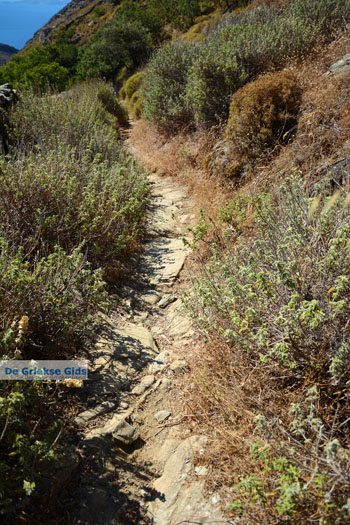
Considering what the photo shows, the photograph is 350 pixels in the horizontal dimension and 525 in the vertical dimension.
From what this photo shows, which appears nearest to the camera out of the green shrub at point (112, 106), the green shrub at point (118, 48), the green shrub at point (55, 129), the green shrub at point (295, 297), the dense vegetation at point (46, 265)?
the dense vegetation at point (46, 265)

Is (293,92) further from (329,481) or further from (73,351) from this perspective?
(329,481)

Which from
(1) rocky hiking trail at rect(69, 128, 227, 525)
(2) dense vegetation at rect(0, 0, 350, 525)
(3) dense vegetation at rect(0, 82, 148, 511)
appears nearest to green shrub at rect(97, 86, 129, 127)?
(2) dense vegetation at rect(0, 0, 350, 525)

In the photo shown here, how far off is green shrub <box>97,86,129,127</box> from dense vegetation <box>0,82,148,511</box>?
300 inches

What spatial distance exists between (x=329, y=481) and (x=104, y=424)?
1687mm

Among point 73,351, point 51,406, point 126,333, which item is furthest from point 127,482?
point 126,333

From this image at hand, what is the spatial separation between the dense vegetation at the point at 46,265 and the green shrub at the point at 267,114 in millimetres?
1952

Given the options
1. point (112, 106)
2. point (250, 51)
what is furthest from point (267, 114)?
point (112, 106)

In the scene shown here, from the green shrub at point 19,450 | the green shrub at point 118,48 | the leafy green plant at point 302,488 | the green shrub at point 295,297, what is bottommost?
the leafy green plant at point 302,488

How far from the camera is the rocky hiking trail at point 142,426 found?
2.12m

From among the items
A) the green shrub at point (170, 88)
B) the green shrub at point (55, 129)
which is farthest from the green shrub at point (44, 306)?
the green shrub at point (170, 88)

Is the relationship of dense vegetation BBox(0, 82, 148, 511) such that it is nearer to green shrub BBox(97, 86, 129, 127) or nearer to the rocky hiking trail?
the rocky hiking trail

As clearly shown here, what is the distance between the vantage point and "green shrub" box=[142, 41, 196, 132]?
906cm

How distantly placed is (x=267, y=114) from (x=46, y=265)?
4323 mm

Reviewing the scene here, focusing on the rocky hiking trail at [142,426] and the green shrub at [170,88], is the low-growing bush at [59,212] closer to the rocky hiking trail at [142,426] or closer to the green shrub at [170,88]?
the rocky hiking trail at [142,426]
